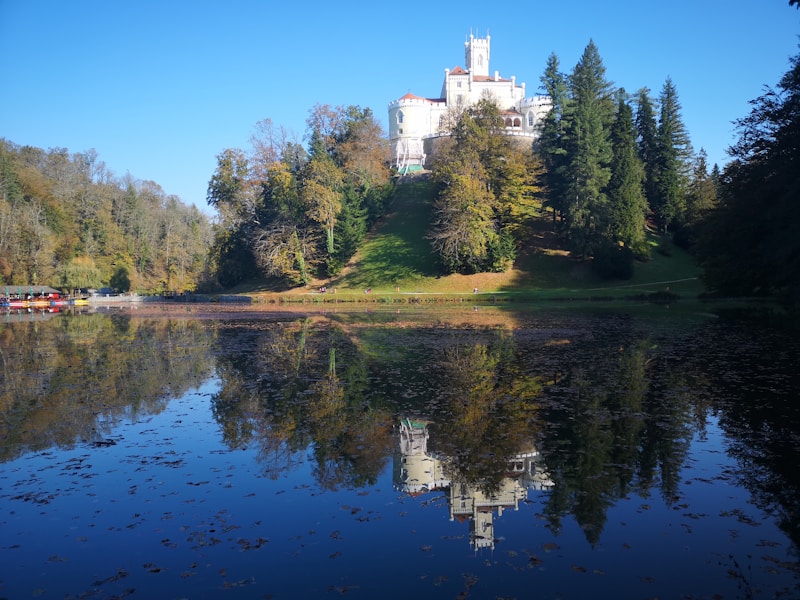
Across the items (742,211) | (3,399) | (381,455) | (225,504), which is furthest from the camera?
(742,211)

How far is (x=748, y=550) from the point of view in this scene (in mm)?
6824

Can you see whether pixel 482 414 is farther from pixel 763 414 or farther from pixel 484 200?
pixel 484 200

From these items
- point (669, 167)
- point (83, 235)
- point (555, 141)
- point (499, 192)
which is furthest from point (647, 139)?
point (83, 235)

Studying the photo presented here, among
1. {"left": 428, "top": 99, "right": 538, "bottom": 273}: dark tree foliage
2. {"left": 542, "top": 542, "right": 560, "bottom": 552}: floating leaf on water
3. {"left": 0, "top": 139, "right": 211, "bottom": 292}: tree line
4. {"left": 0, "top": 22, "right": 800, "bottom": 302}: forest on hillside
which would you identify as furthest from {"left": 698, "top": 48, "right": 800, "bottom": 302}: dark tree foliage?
{"left": 0, "top": 139, "right": 211, "bottom": 292}: tree line

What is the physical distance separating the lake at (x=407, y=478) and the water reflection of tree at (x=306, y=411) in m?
0.08

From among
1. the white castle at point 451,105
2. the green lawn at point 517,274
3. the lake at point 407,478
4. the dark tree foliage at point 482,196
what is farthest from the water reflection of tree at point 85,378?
the white castle at point 451,105

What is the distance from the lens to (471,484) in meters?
8.86

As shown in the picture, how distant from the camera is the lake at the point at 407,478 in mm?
6488

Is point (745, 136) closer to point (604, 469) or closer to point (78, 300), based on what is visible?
point (604, 469)

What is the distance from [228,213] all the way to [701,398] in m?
65.7

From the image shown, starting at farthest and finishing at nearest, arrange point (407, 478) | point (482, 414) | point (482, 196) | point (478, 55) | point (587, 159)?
point (478, 55) < point (482, 196) < point (587, 159) < point (482, 414) < point (407, 478)

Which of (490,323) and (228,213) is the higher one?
(228,213)

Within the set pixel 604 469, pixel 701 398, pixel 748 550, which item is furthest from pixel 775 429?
pixel 748 550

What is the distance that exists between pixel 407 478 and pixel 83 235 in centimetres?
10056
